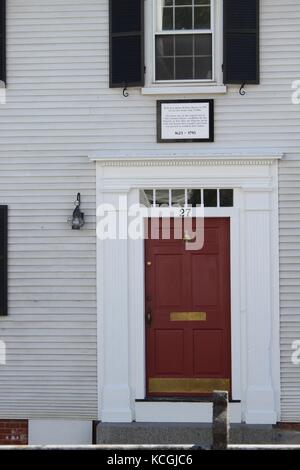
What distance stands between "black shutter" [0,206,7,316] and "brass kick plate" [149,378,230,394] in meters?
1.84

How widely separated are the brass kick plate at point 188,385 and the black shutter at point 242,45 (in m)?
3.28

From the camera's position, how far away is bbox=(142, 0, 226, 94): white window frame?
9.08m

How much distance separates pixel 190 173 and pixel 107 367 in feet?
7.57

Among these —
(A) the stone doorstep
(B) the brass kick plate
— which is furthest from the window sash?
(A) the stone doorstep

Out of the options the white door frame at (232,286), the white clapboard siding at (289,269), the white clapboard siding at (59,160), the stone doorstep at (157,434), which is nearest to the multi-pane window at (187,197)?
the white door frame at (232,286)

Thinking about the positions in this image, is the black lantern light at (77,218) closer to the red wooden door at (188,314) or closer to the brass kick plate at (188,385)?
the red wooden door at (188,314)

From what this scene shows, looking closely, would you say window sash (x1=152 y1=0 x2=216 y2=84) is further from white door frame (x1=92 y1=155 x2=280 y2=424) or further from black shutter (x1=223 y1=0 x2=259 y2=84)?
white door frame (x1=92 y1=155 x2=280 y2=424)

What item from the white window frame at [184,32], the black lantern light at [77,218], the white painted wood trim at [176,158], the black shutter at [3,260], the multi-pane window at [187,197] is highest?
the white window frame at [184,32]

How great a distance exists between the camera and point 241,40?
9031 millimetres

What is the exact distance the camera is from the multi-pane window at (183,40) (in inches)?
361

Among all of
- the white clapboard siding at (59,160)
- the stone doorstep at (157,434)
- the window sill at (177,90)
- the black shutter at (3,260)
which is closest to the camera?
the stone doorstep at (157,434)

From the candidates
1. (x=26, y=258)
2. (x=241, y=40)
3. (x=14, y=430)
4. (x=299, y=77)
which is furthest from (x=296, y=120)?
(x=14, y=430)

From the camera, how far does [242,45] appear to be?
9039 mm

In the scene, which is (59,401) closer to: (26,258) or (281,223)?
(26,258)
